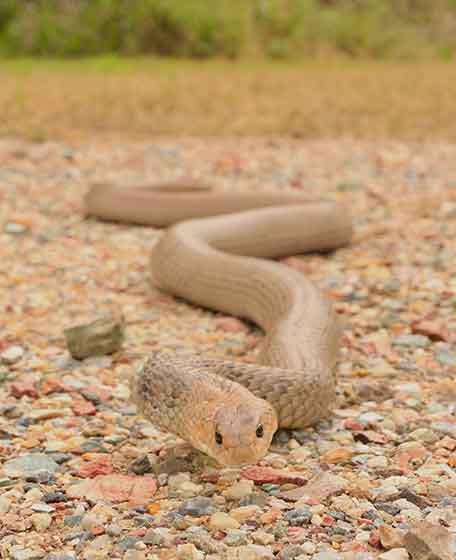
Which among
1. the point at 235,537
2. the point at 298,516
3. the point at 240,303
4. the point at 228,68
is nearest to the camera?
the point at 235,537

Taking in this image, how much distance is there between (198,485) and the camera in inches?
117

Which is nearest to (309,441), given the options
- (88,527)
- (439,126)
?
(88,527)

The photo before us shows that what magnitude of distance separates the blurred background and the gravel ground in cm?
278

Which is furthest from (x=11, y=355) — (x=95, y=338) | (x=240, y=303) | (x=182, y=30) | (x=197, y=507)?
(x=182, y=30)

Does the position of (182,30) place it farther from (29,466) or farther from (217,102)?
(29,466)

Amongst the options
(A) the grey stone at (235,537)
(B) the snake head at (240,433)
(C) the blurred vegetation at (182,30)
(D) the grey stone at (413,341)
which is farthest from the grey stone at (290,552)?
(C) the blurred vegetation at (182,30)

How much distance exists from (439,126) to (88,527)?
8.23 metres

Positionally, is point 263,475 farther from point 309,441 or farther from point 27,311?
point 27,311

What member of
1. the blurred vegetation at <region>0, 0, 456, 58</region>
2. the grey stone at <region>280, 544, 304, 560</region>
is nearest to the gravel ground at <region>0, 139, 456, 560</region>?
the grey stone at <region>280, 544, 304, 560</region>

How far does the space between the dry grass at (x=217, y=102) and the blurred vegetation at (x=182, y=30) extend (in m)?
1.53

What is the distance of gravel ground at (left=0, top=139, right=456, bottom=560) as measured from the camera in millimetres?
2684

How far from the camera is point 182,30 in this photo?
1464 cm

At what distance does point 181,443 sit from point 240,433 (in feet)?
1.76

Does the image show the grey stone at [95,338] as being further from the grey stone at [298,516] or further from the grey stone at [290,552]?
the grey stone at [290,552]
